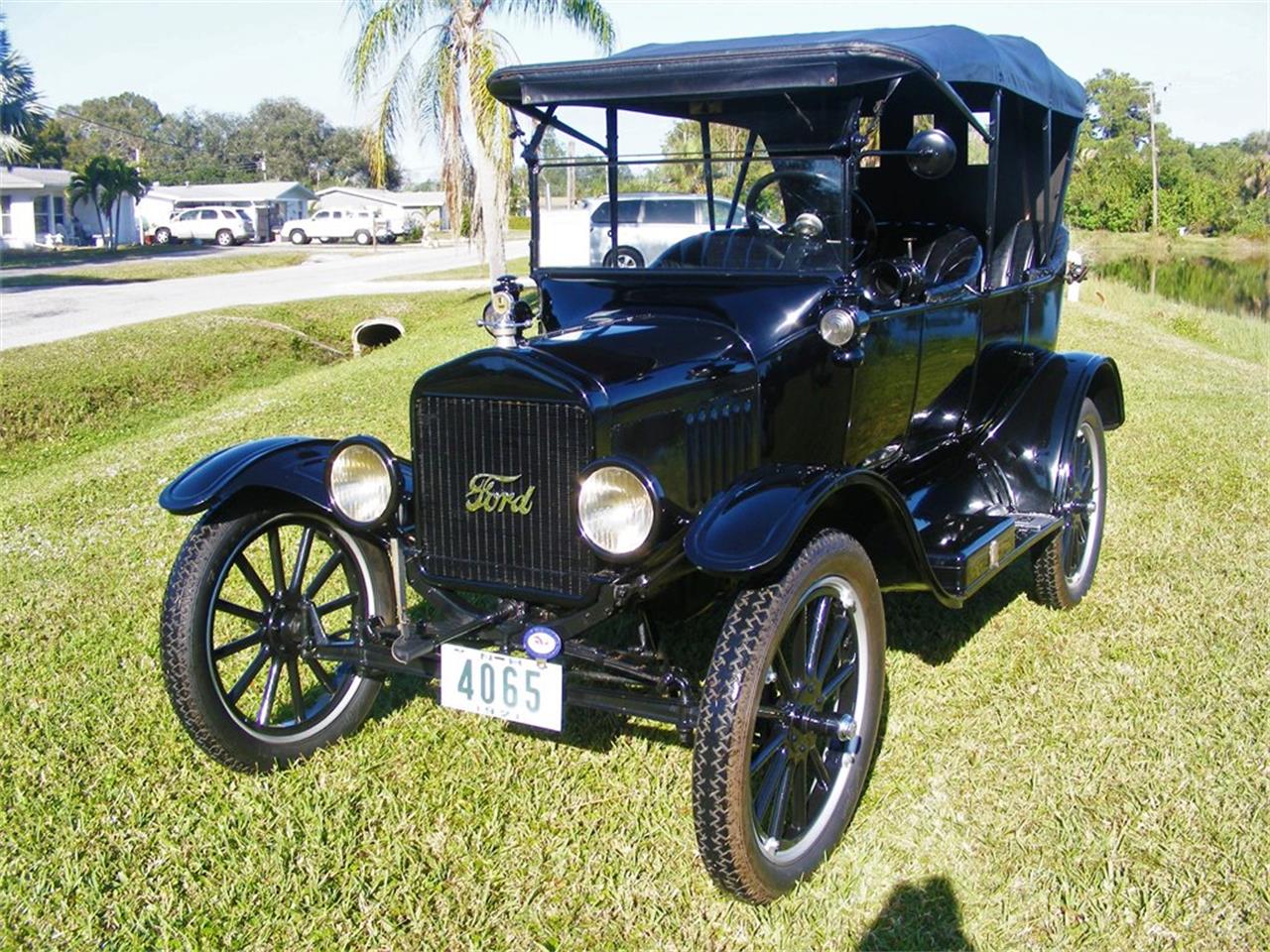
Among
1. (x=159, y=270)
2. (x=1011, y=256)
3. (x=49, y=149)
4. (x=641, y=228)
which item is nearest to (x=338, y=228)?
(x=49, y=149)

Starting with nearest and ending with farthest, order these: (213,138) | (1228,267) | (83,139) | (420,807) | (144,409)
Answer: (420,807)
(144,409)
(1228,267)
(83,139)
(213,138)

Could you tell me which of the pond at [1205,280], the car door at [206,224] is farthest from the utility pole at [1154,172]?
the car door at [206,224]

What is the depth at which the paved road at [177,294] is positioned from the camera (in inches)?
666

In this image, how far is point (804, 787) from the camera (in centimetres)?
330

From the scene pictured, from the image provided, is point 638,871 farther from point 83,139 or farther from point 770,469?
point 83,139

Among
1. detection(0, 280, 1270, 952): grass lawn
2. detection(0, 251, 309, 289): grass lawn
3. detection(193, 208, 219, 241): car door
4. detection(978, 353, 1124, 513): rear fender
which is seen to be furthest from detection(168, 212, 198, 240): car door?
detection(978, 353, 1124, 513): rear fender

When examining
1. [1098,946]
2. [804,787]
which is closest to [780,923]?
[804,787]

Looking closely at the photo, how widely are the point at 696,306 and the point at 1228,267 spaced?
121 feet

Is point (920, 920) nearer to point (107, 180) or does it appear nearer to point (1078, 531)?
point (1078, 531)

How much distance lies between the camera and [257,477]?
368 cm

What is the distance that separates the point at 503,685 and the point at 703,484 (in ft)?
2.74

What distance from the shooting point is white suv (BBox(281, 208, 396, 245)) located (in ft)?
158

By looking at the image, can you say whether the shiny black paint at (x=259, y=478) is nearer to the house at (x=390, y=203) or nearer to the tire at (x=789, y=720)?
the tire at (x=789, y=720)

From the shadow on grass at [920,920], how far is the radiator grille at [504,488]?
1.14 meters
